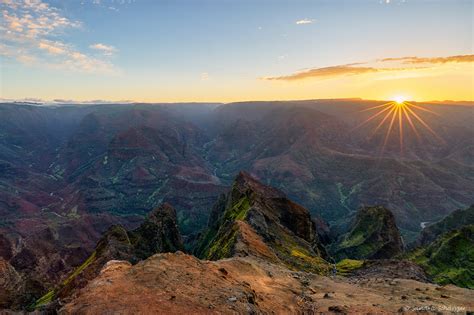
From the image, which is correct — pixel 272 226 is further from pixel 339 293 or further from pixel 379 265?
pixel 339 293

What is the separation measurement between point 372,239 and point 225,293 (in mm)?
139016

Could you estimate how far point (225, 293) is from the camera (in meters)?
34.2

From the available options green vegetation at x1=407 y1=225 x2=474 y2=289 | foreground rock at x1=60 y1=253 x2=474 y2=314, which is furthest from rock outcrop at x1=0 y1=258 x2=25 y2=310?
green vegetation at x1=407 y1=225 x2=474 y2=289

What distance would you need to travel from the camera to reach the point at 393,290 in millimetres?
55750

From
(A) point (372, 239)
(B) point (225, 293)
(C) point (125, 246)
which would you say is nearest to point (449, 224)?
(A) point (372, 239)

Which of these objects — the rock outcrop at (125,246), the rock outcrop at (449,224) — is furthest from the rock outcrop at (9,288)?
the rock outcrop at (449,224)

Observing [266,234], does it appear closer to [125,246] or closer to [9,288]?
[125,246]

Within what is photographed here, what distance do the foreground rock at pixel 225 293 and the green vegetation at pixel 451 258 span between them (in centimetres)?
5404

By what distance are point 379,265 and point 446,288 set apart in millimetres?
38557

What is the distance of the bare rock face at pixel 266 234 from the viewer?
7468 cm

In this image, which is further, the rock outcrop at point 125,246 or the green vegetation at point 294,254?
the rock outcrop at point 125,246

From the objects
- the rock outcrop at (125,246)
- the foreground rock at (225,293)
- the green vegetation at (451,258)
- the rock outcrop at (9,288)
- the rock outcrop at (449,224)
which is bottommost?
the rock outcrop at (449,224)

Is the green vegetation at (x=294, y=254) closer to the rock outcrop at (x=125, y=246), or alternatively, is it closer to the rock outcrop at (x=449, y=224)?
the rock outcrop at (x=125, y=246)

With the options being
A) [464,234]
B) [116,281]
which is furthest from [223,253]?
[464,234]
